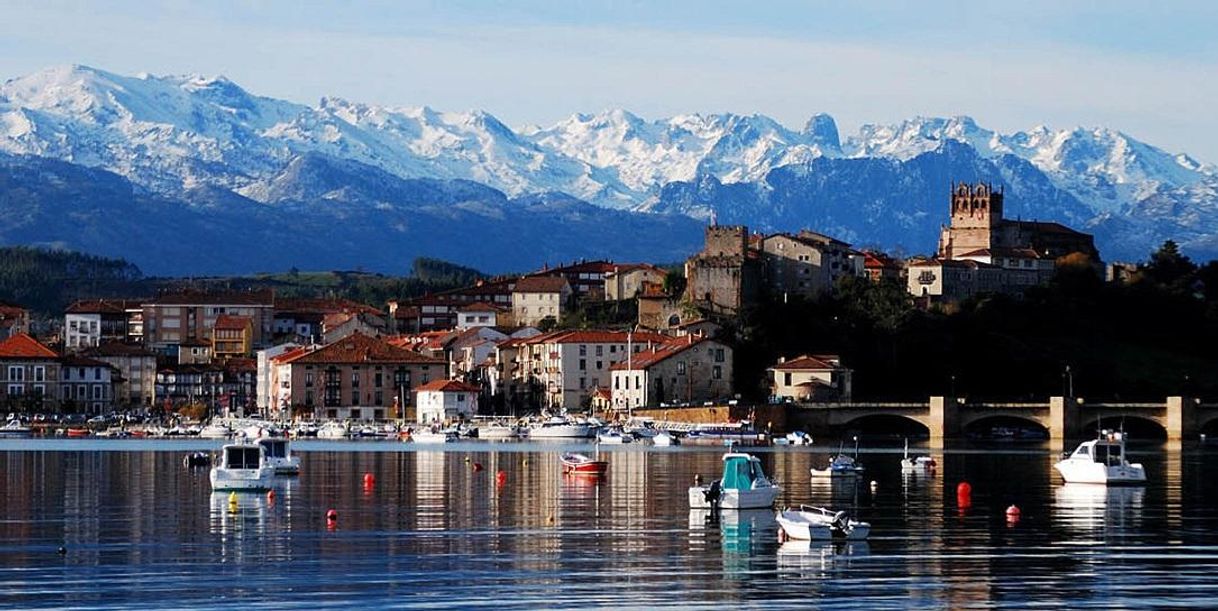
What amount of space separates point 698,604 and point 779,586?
3140 millimetres

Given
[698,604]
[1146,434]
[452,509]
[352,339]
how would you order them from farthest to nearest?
1. [352,339]
2. [1146,434]
3. [452,509]
4. [698,604]

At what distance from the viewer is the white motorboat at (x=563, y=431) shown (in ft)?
481

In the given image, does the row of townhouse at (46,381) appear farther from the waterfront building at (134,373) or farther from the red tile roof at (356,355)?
the red tile roof at (356,355)

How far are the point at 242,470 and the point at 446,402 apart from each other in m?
87.6

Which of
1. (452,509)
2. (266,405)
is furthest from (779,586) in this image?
(266,405)

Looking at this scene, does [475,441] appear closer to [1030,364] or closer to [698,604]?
[1030,364]

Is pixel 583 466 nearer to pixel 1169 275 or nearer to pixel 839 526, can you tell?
pixel 839 526

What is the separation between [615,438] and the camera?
13950 centimetres

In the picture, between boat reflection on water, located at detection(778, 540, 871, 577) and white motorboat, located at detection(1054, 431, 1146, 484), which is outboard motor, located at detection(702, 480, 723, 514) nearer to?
boat reflection on water, located at detection(778, 540, 871, 577)

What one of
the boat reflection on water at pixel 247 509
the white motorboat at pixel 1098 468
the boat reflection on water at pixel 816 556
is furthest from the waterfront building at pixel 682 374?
the boat reflection on water at pixel 816 556

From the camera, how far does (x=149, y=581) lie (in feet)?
152

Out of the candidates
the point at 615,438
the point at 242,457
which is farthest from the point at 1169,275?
the point at 242,457

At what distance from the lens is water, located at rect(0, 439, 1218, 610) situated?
4441cm

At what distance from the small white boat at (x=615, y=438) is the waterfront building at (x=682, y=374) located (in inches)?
553
